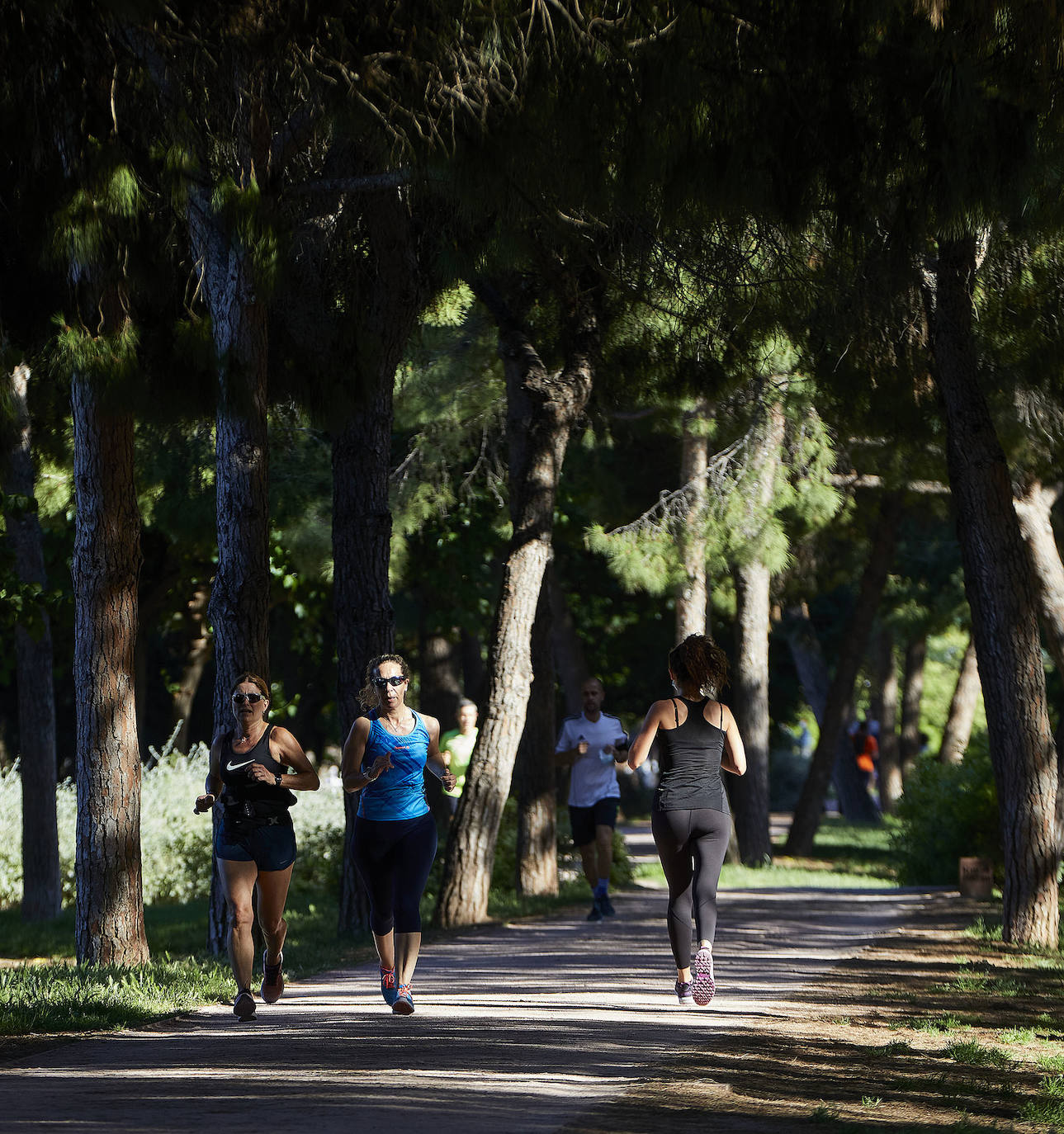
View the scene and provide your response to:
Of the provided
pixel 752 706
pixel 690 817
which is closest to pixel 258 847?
pixel 690 817

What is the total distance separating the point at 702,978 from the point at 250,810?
2394 millimetres

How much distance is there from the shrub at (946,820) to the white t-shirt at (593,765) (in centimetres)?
637

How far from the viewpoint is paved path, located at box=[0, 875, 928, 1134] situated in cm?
548

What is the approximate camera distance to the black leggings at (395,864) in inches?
319

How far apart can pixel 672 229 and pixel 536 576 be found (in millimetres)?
4110

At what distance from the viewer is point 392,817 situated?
8.10 metres

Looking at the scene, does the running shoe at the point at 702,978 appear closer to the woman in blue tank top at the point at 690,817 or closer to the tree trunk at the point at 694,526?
the woman in blue tank top at the point at 690,817

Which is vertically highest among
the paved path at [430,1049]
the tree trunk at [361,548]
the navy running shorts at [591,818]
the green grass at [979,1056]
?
the tree trunk at [361,548]

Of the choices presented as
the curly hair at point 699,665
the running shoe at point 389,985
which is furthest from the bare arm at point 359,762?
the curly hair at point 699,665

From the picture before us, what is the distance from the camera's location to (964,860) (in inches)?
668

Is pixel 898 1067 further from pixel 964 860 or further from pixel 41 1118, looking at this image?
pixel 964 860

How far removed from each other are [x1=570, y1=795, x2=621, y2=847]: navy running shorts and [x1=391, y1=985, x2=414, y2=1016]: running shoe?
564 centimetres

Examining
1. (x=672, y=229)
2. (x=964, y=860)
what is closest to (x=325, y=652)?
(x=964, y=860)

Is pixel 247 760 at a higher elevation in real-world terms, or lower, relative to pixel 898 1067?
higher
